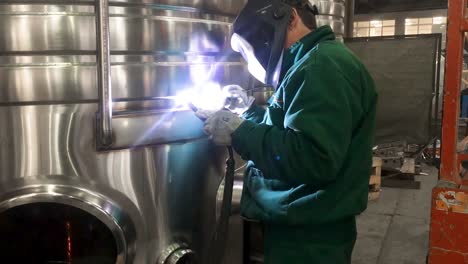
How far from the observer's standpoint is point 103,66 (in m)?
1.78

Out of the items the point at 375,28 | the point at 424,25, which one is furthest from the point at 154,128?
the point at 424,25

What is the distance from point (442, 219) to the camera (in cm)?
233

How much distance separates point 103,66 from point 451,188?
1.77 metres

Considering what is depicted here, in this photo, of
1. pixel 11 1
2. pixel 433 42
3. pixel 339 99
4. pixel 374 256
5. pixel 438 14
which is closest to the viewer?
pixel 339 99

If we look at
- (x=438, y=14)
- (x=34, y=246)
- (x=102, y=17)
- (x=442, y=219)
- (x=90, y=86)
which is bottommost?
(x=34, y=246)

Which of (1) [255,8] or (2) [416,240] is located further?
(2) [416,240]

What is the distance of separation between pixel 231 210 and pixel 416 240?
8.22 ft

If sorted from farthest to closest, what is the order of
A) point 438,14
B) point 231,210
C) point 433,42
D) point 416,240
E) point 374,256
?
point 438,14
point 433,42
point 416,240
point 374,256
point 231,210

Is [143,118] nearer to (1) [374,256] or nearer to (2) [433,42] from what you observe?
(1) [374,256]

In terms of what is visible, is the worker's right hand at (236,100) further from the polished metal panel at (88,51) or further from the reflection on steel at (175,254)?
the reflection on steel at (175,254)

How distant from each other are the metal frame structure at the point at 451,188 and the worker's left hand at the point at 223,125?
4.00 feet

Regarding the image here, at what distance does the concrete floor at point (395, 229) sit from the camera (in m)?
3.77

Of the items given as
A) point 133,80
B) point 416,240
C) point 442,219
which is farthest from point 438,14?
point 133,80

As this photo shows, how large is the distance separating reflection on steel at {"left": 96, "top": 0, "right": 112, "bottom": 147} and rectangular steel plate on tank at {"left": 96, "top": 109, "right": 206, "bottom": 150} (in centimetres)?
6
